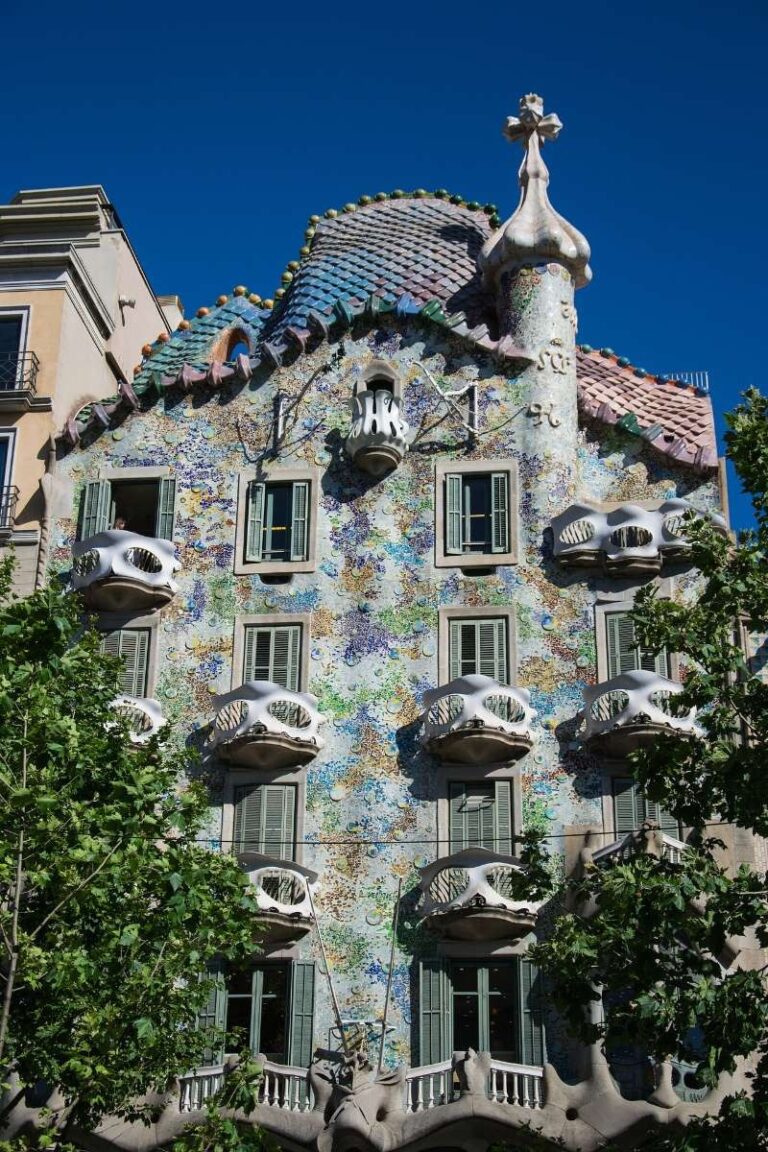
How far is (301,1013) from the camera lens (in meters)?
29.2

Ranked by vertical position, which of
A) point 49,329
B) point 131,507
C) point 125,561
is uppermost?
point 49,329

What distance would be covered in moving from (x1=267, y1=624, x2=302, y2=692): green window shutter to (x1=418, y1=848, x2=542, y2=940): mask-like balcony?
4.35 meters

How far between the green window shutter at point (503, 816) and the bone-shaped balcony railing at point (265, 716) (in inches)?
120

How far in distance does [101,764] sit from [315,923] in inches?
256

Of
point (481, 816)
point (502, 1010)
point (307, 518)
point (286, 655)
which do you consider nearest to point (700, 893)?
point (502, 1010)

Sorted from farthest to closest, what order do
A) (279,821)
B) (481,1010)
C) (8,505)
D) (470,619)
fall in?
(8,505) < (470,619) < (279,821) < (481,1010)

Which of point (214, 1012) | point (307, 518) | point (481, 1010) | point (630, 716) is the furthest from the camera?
point (307, 518)

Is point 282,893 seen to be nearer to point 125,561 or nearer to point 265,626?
point 265,626

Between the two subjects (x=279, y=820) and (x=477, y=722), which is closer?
(x=477, y=722)

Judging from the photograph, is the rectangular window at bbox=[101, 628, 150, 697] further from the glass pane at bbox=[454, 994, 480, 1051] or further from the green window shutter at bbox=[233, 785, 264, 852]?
the glass pane at bbox=[454, 994, 480, 1051]

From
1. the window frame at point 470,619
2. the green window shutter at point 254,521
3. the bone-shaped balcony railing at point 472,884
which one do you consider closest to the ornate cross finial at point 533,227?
the green window shutter at point 254,521

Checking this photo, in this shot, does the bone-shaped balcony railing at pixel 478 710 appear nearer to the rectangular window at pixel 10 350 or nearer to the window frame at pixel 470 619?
the window frame at pixel 470 619

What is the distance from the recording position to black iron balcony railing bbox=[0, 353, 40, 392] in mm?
34719

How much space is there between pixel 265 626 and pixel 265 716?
226 cm
